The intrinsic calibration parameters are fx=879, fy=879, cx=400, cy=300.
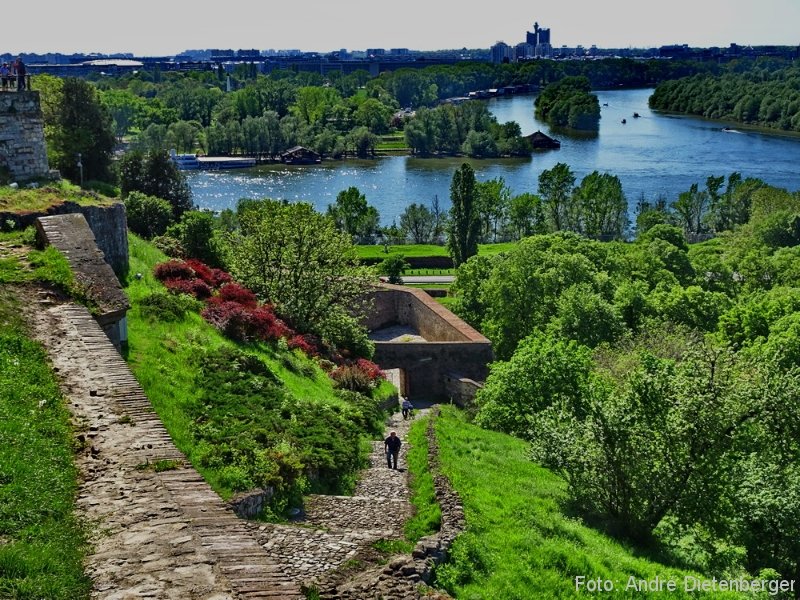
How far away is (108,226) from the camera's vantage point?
20281 mm

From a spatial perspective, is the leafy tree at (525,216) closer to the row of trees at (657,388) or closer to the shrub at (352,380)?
the row of trees at (657,388)

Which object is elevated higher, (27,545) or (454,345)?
(27,545)

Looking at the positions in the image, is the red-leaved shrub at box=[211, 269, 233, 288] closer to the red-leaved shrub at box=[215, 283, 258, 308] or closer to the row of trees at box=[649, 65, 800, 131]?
the red-leaved shrub at box=[215, 283, 258, 308]

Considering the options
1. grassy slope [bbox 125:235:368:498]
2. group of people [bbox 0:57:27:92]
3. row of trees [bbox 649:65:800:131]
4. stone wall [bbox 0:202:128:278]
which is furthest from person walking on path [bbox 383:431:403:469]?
row of trees [bbox 649:65:800:131]

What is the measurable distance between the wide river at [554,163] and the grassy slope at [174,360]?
48.5 metres

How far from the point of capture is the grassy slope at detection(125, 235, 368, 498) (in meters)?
12.8

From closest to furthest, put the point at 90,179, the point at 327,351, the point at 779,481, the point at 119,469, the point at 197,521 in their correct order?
the point at 197,521 < the point at 119,469 < the point at 779,481 < the point at 327,351 < the point at 90,179

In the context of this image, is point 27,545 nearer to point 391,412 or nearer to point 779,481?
point 779,481

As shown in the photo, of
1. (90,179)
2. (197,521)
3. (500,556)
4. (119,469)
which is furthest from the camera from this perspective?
(90,179)

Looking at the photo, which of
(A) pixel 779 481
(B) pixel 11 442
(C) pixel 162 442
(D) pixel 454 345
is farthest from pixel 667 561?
(D) pixel 454 345

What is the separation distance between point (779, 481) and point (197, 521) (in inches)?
387

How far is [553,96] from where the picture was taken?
14212 centimetres

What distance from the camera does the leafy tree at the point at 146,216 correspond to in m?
30.7

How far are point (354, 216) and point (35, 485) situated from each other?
52.9m
